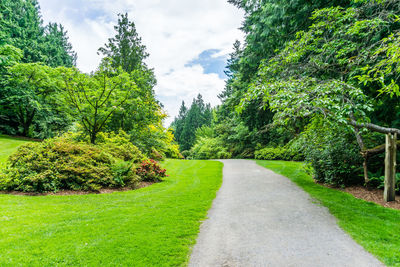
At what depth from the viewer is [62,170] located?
278 inches

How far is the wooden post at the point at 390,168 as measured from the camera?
18.3ft

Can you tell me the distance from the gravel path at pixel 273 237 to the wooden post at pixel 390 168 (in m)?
2.04

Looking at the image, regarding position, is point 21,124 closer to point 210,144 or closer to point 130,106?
point 130,106

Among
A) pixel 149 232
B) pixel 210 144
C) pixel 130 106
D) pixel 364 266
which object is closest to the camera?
pixel 364 266

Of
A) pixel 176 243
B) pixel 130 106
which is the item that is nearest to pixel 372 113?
pixel 176 243

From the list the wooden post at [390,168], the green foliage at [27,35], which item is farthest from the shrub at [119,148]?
the green foliage at [27,35]

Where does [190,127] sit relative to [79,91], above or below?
above

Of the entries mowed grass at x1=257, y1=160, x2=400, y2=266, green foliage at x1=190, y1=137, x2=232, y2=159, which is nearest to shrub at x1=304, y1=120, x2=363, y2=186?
mowed grass at x1=257, y1=160, x2=400, y2=266

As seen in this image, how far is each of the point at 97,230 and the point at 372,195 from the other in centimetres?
786

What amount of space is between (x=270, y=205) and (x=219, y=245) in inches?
112

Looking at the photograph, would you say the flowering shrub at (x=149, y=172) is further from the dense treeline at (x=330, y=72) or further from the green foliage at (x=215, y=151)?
the green foliage at (x=215, y=151)

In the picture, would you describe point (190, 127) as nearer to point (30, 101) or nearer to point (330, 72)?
point (30, 101)

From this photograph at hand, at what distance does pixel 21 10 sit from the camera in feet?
81.6

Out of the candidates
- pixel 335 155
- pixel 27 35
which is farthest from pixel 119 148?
pixel 27 35
